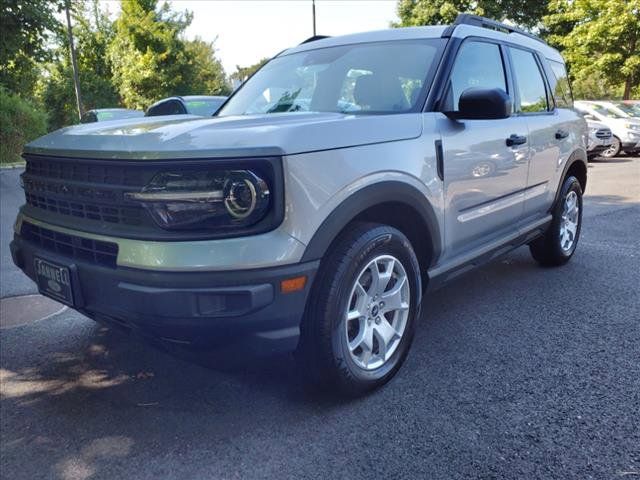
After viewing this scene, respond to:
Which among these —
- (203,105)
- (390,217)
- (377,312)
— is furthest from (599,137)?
(377,312)

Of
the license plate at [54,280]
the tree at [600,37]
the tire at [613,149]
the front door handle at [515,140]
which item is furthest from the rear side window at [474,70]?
the tree at [600,37]

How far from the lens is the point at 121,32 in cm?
2569

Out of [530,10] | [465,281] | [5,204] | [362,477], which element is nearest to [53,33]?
[5,204]

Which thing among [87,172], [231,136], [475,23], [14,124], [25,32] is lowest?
[87,172]

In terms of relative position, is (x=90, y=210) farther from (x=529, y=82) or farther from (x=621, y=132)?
(x=621, y=132)

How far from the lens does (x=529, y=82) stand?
13.6 ft

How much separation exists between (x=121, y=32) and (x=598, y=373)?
1084 inches

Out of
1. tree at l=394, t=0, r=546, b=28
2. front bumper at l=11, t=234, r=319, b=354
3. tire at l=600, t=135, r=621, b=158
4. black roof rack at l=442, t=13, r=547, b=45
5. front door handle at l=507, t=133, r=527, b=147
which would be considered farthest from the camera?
tree at l=394, t=0, r=546, b=28

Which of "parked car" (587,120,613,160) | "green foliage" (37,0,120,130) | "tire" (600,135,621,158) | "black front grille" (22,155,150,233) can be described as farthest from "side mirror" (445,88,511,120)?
"green foliage" (37,0,120,130)

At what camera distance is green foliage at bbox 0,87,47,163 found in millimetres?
15516

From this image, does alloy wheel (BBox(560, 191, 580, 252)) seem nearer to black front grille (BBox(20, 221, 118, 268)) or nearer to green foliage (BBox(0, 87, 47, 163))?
black front grille (BBox(20, 221, 118, 268))

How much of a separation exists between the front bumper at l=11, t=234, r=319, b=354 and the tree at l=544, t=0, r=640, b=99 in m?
21.9

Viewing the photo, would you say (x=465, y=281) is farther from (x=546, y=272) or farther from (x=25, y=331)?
(x=25, y=331)

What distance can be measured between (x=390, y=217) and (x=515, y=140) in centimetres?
130
